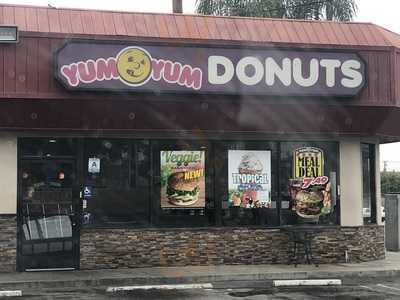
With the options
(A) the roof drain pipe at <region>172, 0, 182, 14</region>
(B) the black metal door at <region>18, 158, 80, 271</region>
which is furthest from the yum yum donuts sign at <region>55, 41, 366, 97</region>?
(A) the roof drain pipe at <region>172, 0, 182, 14</region>

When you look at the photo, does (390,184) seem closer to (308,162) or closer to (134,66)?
(308,162)

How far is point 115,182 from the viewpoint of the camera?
13562 mm

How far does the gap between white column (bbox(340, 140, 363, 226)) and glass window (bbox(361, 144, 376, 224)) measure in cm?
56

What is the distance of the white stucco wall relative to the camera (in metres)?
12.9

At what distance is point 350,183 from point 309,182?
99 centimetres

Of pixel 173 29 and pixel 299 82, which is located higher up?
pixel 173 29

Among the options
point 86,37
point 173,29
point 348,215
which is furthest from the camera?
point 348,215

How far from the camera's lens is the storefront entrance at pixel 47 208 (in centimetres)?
1306

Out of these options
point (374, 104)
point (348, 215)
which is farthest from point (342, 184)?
point (374, 104)

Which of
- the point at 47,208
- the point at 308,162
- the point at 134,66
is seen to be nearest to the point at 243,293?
the point at 308,162

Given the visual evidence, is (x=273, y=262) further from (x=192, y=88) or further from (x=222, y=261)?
(x=192, y=88)

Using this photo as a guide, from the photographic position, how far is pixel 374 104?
13.7 meters

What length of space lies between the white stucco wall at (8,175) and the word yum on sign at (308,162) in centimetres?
606

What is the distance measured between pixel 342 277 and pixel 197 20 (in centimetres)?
615
